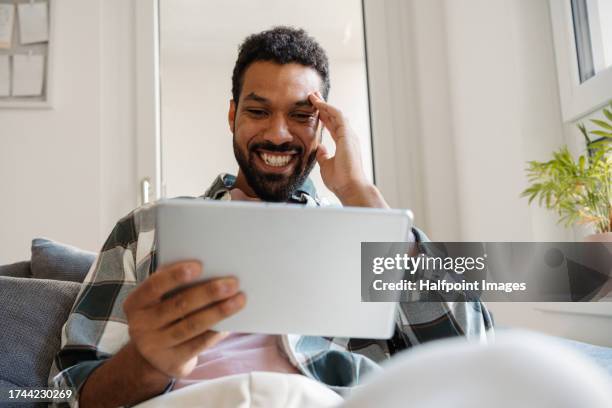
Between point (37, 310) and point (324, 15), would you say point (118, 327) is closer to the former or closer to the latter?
point (37, 310)

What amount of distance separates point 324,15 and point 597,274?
1459mm

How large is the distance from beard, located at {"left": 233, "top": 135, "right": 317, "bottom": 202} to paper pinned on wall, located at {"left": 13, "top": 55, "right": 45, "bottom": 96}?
130cm

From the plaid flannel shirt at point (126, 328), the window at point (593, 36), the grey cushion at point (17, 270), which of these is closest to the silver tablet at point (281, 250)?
the plaid flannel shirt at point (126, 328)

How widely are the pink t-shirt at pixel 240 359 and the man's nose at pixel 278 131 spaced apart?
1.45ft

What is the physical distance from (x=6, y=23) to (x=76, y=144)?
0.53 metres

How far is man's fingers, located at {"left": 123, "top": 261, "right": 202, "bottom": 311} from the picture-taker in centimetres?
54

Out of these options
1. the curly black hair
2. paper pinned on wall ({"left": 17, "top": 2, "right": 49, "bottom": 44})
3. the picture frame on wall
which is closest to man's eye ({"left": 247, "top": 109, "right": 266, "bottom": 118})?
the curly black hair

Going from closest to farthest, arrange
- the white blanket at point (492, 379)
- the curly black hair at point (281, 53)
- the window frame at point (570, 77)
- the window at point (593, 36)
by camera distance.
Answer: the white blanket at point (492, 379) → the curly black hair at point (281, 53) → the window frame at point (570, 77) → the window at point (593, 36)

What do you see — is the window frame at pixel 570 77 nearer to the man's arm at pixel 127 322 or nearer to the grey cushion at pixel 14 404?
the man's arm at pixel 127 322

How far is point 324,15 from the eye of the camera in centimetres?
228

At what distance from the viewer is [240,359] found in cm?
86

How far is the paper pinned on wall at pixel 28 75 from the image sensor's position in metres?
2.11

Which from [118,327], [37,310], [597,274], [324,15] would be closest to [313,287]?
[118,327]

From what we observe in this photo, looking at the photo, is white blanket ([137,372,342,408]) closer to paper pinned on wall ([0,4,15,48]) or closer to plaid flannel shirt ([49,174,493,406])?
plaid flannel shirt ([49,174,493,406])
